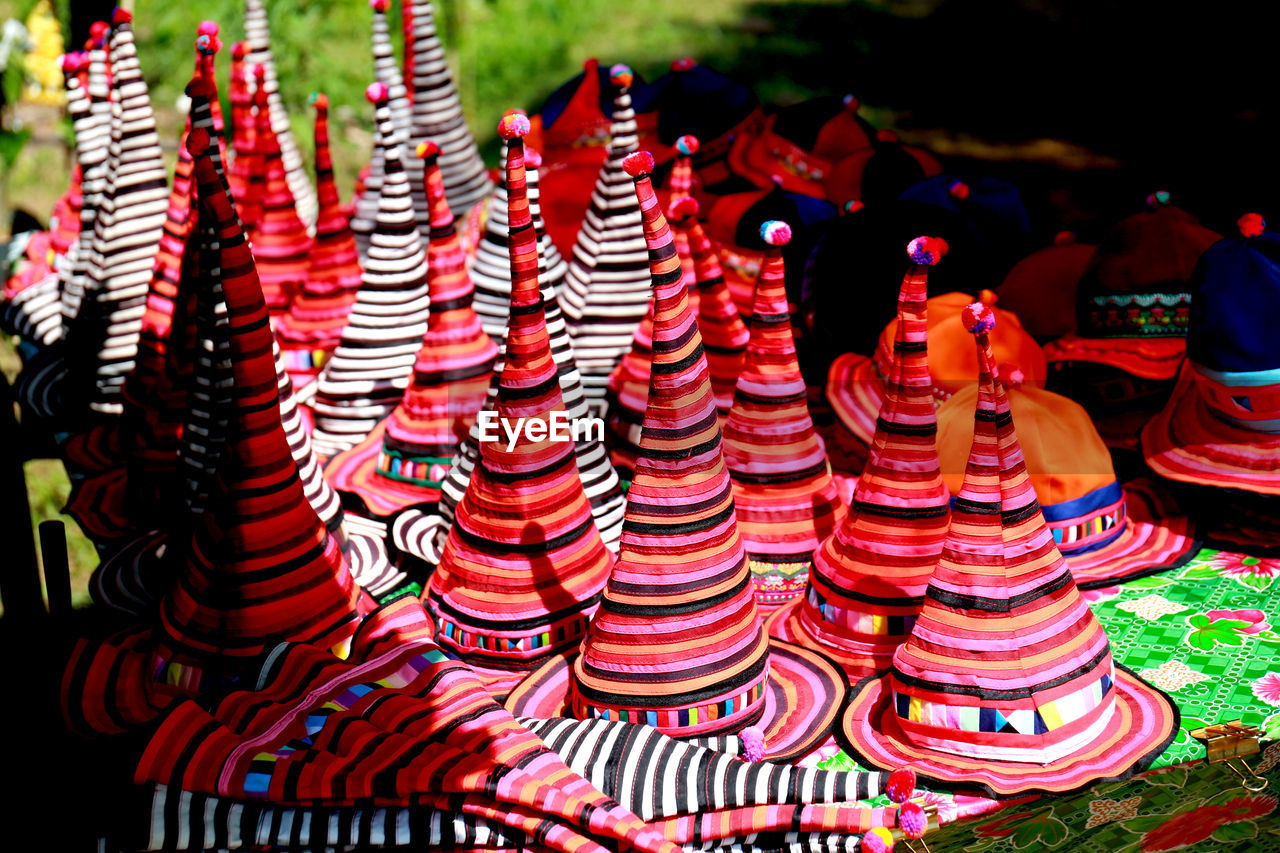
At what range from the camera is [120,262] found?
140 inches

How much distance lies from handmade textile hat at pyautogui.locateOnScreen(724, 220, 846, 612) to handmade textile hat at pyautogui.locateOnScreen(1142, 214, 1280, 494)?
2.64 ft

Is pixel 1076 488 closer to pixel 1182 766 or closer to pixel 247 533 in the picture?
pixel 1182 766

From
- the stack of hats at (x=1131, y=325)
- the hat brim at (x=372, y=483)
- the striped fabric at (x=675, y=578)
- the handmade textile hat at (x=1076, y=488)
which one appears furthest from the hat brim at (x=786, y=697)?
the stack of hats at (x=1131, y=325)

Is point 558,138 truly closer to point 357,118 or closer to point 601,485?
point 601,485

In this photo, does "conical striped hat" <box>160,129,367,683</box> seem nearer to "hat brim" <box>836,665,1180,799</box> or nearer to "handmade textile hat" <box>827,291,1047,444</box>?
"hat brim" <box>836,665,1180,799</box>

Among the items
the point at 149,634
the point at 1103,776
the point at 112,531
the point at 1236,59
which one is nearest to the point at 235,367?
the point at 149,634

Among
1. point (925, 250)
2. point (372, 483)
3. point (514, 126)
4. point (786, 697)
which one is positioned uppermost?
point (514, 126)

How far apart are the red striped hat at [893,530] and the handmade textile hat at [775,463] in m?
0.24

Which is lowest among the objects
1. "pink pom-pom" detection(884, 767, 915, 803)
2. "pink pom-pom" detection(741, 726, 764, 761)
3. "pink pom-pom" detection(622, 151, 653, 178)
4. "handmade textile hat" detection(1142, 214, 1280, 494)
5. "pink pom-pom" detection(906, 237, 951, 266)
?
"pink pom-pom" detection(741, 726, 764, 761)

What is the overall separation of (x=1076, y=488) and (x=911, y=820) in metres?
1.03

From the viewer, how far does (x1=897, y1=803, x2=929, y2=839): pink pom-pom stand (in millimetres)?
1795

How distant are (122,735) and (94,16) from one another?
3.19 metres

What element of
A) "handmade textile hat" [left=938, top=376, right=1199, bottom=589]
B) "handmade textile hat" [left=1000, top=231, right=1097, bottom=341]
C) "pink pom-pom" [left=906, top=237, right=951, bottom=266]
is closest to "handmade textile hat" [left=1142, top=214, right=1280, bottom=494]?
"handmade textile hat" [left=938, top=376, right=1199, bottom=589]

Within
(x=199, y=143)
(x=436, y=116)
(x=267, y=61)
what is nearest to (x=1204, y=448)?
(x=199, y=143)
